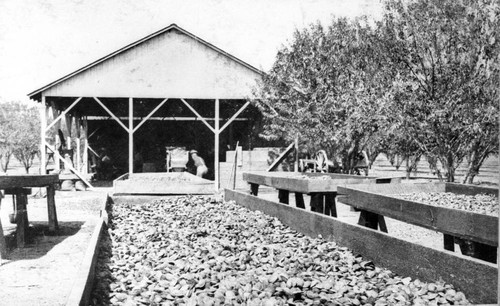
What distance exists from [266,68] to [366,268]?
17.7 metres

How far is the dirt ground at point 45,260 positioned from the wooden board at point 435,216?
3.31 metres

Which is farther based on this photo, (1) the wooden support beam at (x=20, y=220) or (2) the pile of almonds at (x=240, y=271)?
(1) the wooden support beam at (x=20, y=220)

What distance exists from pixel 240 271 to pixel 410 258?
156cm

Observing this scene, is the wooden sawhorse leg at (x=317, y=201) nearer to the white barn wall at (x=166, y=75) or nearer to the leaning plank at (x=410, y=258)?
the leaning plank at (x=410, y=258)

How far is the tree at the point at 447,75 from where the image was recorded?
38.0 feet

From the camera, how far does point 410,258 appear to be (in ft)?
13.5

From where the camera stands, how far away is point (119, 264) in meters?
5.26

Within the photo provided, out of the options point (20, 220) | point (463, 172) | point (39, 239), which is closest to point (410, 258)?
point (20, 220)

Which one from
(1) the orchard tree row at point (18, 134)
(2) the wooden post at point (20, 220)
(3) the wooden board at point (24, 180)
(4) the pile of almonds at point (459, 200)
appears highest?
(1) the orchard tree row at point (18, 134)

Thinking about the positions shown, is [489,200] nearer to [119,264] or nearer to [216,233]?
[216,233]

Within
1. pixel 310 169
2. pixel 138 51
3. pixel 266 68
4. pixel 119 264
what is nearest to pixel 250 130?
pixel 266 68

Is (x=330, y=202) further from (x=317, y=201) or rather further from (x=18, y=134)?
(x=18, y=134)

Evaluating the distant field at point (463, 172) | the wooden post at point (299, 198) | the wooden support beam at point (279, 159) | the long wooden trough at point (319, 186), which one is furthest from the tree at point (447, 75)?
the wooden support beam at point (279, 159)

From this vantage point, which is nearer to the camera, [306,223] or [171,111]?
[306,223]
